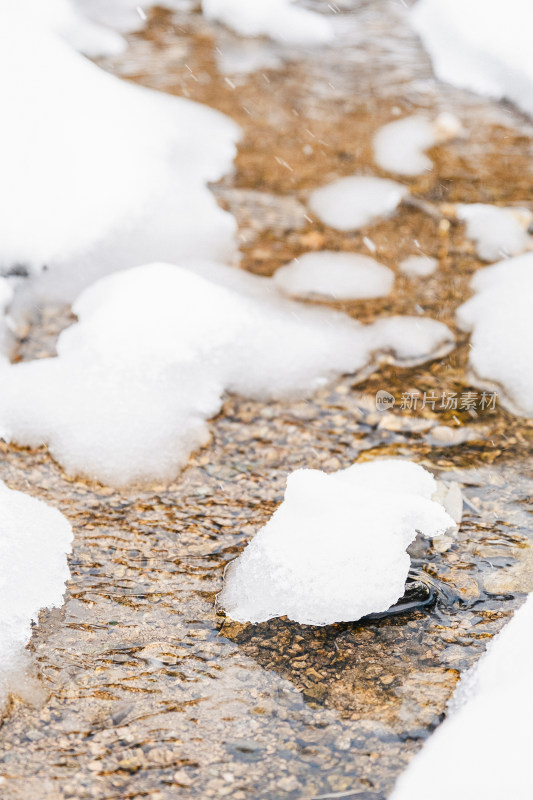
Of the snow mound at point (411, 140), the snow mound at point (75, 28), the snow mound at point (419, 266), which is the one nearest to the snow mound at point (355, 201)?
the snow mound at point (411, 140)

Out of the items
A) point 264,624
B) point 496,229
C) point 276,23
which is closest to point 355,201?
point 496,229

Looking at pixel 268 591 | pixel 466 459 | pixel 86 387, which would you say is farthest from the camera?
pixel 86 387

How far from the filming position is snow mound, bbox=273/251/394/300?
357 centimetres

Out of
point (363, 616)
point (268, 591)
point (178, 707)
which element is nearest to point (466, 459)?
point (363, 616)

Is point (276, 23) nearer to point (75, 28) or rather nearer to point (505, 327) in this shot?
point (75, 28)

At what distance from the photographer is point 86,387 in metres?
2.96

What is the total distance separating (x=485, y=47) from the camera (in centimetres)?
509

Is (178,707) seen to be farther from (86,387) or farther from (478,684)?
(86,387)

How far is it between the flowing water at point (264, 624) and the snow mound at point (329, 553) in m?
0.12

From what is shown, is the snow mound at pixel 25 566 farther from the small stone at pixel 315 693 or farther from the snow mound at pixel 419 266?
the snow mound at pixel 419 266

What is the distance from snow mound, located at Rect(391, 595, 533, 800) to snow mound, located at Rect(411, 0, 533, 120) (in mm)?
4147

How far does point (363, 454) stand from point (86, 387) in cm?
115

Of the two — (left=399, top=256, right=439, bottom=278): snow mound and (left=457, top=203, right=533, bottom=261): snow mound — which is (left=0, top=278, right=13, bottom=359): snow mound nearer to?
(left=399, top=256, right=439, bottom=278): snow mound

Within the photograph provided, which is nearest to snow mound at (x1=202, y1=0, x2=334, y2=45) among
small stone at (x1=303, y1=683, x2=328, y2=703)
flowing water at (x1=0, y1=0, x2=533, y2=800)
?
flowing water at (x1=0, y1=0, x2=533, y2=800)
